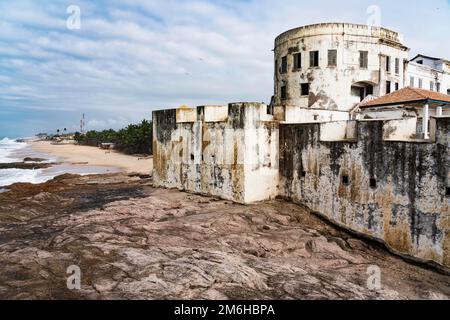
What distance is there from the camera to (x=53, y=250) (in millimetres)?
9805

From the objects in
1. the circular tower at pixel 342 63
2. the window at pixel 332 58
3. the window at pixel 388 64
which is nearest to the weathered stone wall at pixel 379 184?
the circular tower at pixel 342 63

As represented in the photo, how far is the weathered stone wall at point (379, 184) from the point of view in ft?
35.7

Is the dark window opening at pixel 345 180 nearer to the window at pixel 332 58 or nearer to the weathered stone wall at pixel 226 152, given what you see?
the weathered stone wall at pixel 226 152

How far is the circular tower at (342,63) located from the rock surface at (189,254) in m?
15.2

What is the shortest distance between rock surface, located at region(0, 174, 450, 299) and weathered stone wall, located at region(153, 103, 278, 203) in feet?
3.01

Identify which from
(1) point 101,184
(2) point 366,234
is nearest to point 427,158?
(2) point 366,234

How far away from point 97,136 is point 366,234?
77843mm

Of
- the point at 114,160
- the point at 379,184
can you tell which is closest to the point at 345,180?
the point at 379,184

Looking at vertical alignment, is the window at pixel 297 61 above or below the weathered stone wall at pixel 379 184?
above

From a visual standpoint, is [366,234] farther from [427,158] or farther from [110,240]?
[110,240]

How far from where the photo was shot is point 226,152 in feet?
54.4

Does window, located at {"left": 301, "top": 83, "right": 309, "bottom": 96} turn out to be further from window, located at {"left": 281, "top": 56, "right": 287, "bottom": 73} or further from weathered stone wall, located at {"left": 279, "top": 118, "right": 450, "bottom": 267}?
Answer: weathered stone wall, located at {"left": 279, "top": 118, "right": 450, "bottom": 267}

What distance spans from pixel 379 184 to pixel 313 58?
60.3 feet

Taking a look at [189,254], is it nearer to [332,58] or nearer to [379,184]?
[379,184]
